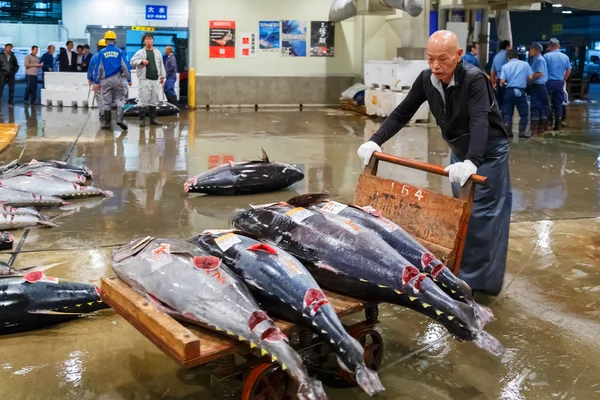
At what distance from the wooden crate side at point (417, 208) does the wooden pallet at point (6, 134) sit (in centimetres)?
730

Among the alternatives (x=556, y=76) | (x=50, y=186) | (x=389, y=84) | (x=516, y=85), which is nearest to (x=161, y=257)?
(x=50, y=186)

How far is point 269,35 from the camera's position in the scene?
62.3 ft

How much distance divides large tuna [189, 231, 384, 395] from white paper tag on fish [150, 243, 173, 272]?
21cm

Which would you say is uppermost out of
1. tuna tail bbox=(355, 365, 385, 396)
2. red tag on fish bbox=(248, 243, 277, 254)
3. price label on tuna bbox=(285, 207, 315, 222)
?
price label on tuna bbox=(285, 207, 315, 222)

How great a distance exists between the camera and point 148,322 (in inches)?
107

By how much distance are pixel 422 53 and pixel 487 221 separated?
11.6 metres

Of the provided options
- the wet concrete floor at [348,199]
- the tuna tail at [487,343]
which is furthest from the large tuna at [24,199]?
the tuna tail at [487,343]

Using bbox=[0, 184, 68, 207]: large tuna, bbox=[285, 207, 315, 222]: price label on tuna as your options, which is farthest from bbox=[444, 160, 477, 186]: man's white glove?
bbox=[0, 184, 68, 207]: large tuna

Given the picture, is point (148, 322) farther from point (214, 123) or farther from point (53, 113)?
point (53, 113)

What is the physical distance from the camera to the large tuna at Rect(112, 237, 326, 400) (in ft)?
8.21

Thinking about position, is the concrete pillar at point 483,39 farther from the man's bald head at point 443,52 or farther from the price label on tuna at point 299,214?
the price label on tuna at point 299,214

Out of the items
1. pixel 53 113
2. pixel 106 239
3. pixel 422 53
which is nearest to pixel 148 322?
pixel 106 239

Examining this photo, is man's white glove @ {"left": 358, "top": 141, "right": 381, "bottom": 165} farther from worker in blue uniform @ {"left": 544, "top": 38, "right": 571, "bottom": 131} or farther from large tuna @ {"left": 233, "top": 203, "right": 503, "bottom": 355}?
worker in blue uniform @ {"left": 544, "top": 38, "right": 571, "bottom": 131}

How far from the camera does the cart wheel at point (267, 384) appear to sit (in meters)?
2.65
